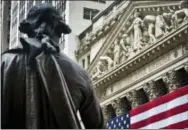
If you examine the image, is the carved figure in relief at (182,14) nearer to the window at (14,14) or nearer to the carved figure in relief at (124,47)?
the carved figure in relief at (124,47)

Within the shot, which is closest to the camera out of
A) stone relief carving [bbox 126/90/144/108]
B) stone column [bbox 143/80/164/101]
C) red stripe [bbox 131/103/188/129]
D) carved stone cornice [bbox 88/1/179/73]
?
red stripe [bbox 131/103/188/129]

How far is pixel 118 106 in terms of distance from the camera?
41344 millimetres

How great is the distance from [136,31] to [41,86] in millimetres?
34247

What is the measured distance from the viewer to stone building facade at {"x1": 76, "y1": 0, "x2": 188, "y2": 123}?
34375 millimetres

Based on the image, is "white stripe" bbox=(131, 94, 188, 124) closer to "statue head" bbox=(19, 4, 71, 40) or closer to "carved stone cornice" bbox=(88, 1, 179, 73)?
"carved stone cornice" bbox=(88, 1, 179, 73)

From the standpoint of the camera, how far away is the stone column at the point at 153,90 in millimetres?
36344

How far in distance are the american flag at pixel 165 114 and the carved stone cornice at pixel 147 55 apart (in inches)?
216

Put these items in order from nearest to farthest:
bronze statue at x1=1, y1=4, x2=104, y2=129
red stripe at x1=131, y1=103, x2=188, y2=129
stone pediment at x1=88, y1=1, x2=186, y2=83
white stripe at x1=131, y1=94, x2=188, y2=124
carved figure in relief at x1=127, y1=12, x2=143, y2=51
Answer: bronze statue at x1=1, y1=4, x2=104, y2=129 → red stripe at x1=131, y1=103, x2=188, y2=129 → white stripe at x1=131, y1=94, x2=188, y2=124 → stone pediment at x1=88, y1=1, x2=186, y2=83 → carved figure in relief at x1=127, y1=12, x2=143, y2=51

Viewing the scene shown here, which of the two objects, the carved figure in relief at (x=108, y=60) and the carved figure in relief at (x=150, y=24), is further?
the carved figure in relief at (x=108, y=60)

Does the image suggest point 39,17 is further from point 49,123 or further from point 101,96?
point 101,96

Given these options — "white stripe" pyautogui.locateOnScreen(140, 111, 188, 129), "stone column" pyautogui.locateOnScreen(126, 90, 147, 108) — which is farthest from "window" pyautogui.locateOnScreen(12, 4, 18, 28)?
"white stripe" pyautogui.locateOnScreen(140, 111, 188, 129)

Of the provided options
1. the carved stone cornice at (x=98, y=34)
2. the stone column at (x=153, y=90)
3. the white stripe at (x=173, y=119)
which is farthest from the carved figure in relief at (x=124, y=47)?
the white stripe at (x=173, y=119)

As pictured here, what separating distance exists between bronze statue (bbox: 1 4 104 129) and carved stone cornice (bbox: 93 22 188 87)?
28243 mm

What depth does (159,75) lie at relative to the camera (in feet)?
118
